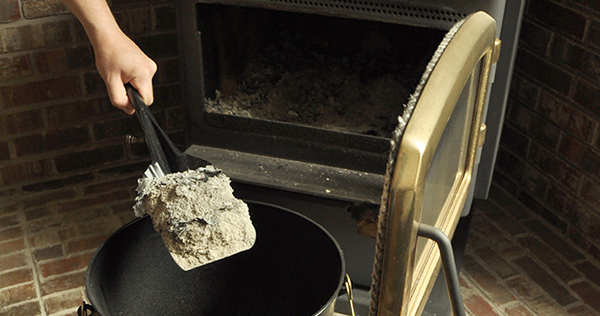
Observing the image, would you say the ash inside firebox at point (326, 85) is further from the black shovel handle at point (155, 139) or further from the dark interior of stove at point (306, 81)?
the black shovel handle at point (155, 139)

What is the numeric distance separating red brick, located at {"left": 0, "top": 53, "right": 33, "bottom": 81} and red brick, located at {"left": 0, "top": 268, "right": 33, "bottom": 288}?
573mm

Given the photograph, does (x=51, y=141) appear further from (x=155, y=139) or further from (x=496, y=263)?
(x=496, y=263)

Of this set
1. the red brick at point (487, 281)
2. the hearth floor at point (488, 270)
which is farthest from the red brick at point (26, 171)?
the red brick at point (487, 281)

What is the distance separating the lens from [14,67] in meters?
1.81

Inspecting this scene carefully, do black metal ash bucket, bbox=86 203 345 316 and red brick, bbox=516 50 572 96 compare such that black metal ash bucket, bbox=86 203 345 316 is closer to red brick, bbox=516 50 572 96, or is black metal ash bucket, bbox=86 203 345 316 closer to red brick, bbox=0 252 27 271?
red brick, bbox=0 252 27 271

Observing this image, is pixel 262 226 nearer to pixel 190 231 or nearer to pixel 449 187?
pixel 190 231

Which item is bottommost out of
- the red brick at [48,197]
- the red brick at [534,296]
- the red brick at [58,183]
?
the red brick at [534,296]

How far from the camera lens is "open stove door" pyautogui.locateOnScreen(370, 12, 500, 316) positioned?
655mm

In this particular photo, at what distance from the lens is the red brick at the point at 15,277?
5.30 ft

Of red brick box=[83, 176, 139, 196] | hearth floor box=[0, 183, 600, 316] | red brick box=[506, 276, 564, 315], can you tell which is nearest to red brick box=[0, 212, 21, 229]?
hearth floor box=[0, 183, 600, 316]

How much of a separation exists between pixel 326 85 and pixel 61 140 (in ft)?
2.94

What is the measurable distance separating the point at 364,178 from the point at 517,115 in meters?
0.73

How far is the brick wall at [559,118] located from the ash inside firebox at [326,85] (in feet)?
1.30

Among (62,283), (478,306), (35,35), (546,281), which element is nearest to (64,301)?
(62,283)
